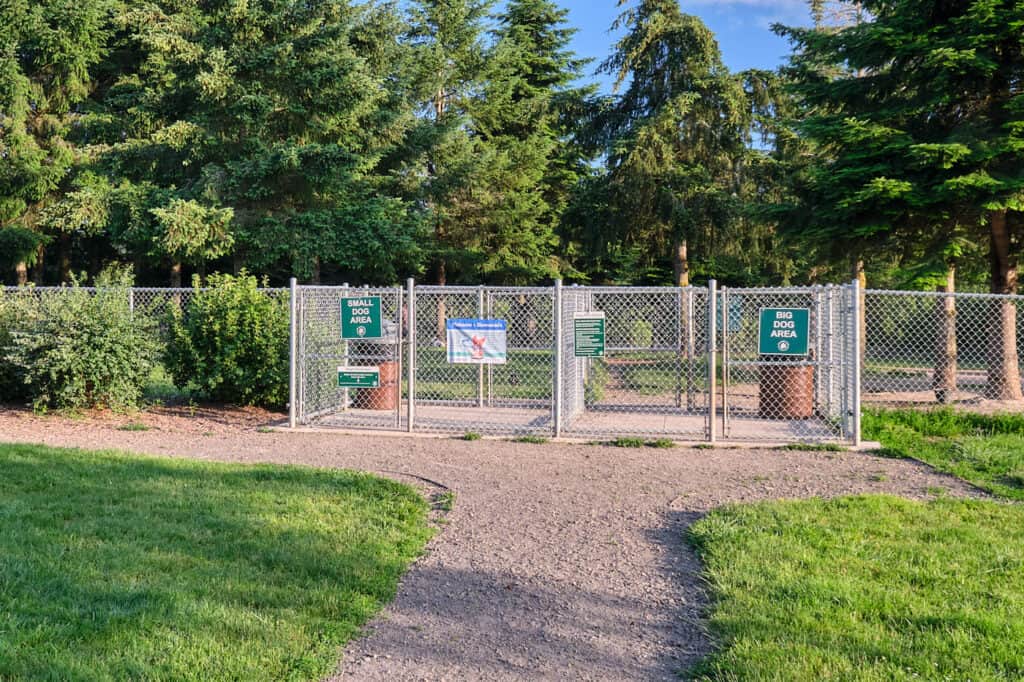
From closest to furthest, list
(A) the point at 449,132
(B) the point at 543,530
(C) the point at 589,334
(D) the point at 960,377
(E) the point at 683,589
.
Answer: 1. (E) the point at 683,589
2. (B) the point at 543,530
3. (C) the point at 589,334
4. (D) the point at 960,377
5. (A) the point at 449,132

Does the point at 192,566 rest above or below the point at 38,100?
below

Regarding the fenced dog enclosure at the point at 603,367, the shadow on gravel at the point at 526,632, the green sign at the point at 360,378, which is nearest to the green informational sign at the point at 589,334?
the fenced dog enclosure at the point at 603,367

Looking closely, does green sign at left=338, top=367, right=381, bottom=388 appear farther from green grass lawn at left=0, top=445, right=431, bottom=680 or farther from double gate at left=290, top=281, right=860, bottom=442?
green grass lawn at left=0, top=445, right=431, bottom=680

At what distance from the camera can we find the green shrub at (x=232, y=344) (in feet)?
39.7

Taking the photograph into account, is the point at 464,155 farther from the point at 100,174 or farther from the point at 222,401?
the point at 222,401

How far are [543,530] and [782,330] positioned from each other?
4.88m

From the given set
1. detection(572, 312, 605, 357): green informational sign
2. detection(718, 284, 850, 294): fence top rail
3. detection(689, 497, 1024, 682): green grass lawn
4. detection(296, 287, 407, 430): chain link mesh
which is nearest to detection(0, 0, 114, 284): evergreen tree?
detection(296, 287, 407, 430): chain link mesh

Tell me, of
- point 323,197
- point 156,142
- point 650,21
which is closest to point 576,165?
point 650,21

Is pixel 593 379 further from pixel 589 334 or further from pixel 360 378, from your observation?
pixel 360 378

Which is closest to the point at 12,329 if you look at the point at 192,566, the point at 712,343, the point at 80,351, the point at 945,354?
the point at 80,351

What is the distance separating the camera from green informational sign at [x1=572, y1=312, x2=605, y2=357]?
1020 cm

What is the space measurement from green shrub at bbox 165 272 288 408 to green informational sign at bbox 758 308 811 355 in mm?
6876

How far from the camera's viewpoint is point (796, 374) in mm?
11891

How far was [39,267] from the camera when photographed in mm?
32812
